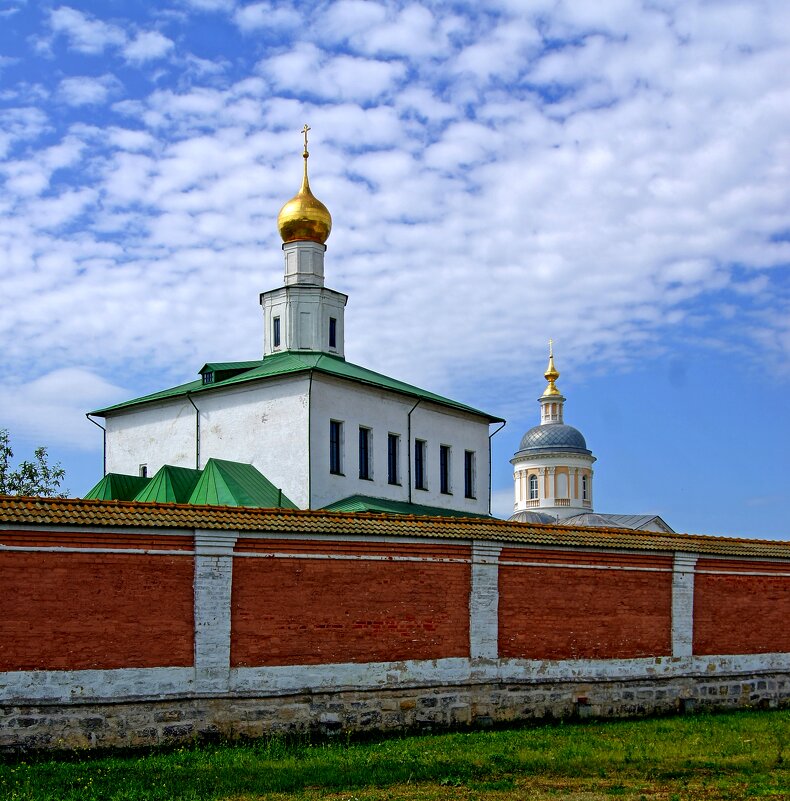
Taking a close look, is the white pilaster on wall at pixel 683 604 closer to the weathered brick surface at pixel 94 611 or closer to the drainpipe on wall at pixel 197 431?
the weathered brick surface at pixel 94 611

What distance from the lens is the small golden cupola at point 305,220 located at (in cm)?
3192

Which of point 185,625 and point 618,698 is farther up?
point 185,625

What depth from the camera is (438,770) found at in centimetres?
1047

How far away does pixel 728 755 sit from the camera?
1176 cm

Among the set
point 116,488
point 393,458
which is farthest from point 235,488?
point 393,458

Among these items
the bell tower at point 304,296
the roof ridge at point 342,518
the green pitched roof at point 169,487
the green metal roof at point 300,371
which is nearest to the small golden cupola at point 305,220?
the bell tower at point 304,296

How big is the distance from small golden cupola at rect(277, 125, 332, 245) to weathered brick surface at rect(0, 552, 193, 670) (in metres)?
20.9

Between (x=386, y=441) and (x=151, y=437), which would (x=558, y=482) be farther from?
(x=151, y=437)

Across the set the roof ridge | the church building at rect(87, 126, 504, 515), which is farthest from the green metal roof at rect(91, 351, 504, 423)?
the roof ridge

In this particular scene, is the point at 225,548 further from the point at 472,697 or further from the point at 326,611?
the point at 472,697

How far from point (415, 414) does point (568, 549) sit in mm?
15144

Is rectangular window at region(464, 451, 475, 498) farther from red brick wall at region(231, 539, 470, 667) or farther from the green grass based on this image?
the green grass

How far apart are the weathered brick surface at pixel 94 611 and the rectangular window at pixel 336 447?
14934 millimetres

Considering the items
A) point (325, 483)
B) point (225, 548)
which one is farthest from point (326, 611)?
point (325, 483)
